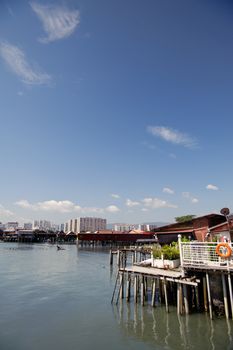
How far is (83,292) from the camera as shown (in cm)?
Result: 2630

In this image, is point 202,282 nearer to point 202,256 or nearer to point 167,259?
point 202,256

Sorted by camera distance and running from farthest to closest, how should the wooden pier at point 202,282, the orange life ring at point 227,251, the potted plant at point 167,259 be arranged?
the potted plant at point 167,259, the wooden pier at point 202,282, the orange life ring at point 227,251

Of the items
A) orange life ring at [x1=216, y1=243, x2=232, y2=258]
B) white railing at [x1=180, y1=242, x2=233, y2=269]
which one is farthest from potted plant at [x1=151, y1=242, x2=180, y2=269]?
orange life ring at [x1=216, y1=243, x2=232, y2=258]

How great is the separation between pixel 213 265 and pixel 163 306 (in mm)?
5858

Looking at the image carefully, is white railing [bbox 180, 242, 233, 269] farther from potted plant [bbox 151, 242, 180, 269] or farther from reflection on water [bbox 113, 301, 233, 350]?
reflection on water [bbox 113, 301, 233, 350]

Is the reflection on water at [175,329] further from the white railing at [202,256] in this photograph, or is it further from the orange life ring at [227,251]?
the orange life ring at [227,251]

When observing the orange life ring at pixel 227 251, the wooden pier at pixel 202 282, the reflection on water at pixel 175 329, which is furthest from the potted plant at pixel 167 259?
the orange life ring at pixel 227 251

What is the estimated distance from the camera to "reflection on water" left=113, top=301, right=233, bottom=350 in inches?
567

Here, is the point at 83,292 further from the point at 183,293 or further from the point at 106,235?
the point at 106,235

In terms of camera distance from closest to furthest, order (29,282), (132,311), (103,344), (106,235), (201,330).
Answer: (103,344), (201,330), (132,311), (29,282), (106,235)

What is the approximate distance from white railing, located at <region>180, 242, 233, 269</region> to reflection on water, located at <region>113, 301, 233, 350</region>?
124 inches

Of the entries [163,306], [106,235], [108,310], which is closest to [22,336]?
[108,310]

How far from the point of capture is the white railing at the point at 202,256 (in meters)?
16.3

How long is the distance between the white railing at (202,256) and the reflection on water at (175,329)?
3158 mm
